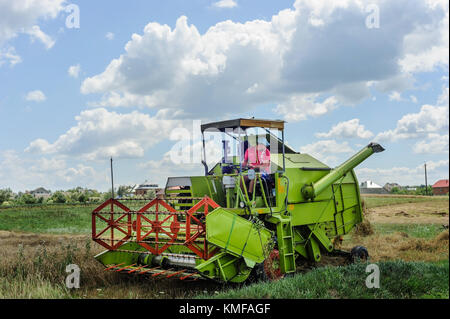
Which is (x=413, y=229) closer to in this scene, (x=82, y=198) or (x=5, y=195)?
(x=82, y=198)

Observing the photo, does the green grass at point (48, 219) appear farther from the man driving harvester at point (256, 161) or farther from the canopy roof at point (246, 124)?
the man driving harvester at point (256, 161)

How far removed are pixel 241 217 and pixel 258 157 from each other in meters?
1.73

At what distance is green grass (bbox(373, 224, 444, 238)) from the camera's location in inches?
643

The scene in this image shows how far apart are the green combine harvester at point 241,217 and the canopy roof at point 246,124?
0.9 inches

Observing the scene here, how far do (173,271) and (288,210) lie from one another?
3040mm

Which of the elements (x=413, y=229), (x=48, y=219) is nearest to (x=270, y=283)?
(x=413, y=229)

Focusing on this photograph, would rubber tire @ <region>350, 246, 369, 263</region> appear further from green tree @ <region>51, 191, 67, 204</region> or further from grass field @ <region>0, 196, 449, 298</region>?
green tree @ <region>51, 191, 67, 204</region>

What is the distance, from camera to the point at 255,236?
8.56 m

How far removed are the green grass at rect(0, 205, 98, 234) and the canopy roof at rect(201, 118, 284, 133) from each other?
53.5 feet

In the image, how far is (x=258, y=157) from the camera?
9961mm

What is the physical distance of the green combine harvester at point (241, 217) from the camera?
8234mm

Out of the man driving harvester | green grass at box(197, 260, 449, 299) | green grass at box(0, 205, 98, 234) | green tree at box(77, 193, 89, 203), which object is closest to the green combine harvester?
the man driving harvester

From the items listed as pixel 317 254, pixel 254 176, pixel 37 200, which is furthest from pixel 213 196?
pixel 37 200

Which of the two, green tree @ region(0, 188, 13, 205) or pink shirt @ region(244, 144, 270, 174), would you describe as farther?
green tree @ region(0, 188, 13, 205)
